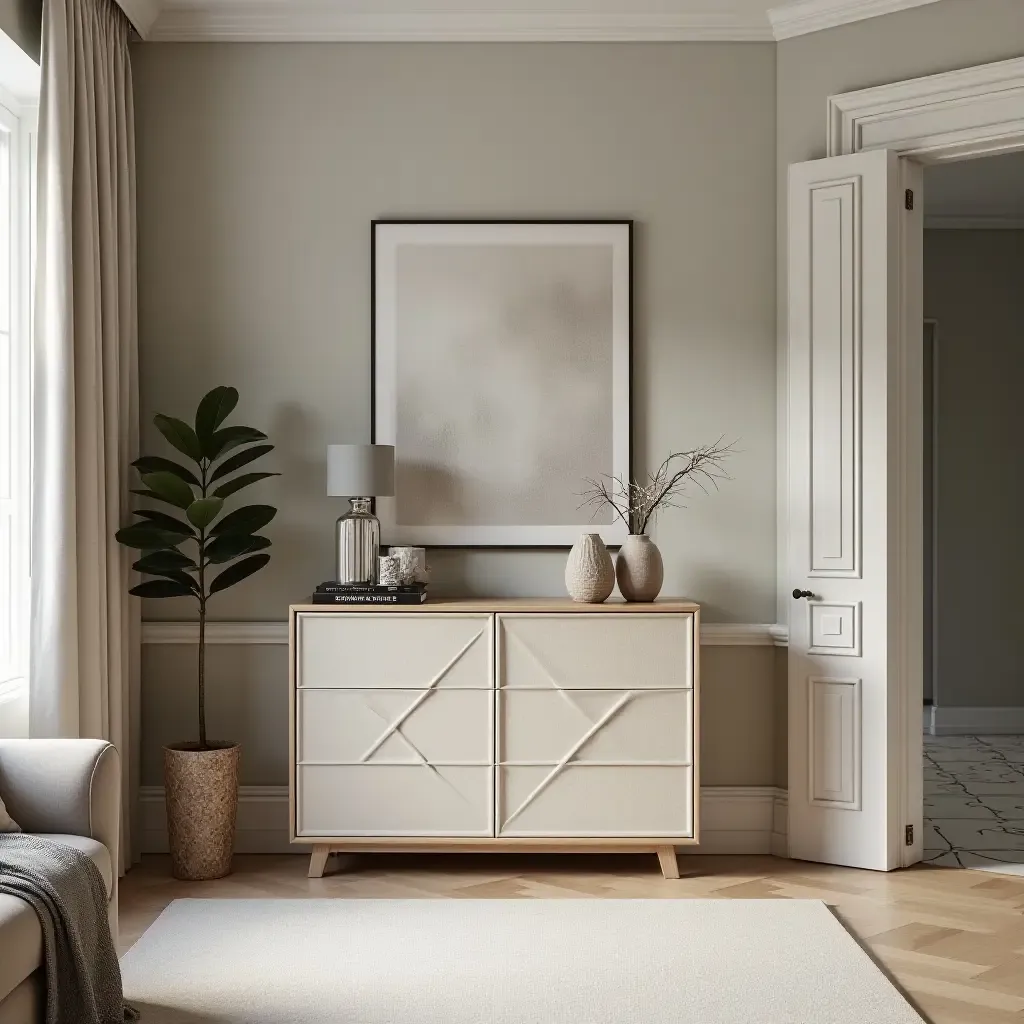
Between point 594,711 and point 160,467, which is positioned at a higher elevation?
point 160,467

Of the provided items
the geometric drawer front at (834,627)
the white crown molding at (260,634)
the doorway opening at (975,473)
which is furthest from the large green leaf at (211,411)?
the doorway opening at (975,473)

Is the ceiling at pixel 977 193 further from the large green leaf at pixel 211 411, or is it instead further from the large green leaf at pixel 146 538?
the large green leaf at pixel 146 538

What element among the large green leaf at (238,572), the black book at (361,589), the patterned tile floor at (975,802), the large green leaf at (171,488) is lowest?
the patterned tile floor at (975,802)

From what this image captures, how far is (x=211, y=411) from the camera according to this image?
3684 mm

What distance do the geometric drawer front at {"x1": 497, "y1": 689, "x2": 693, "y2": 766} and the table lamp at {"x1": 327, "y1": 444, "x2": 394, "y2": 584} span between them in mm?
644

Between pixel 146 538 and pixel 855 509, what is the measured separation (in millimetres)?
2345

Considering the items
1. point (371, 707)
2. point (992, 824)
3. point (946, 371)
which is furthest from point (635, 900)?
point (946, 371)

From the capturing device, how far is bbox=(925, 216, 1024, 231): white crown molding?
6.05 meters

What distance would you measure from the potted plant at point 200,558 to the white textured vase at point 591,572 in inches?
40.1

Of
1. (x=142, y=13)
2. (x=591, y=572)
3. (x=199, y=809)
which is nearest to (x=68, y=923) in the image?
(x=199, y=809)

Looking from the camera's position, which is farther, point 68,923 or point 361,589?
point 361,589

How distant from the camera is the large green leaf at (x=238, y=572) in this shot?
3697mm

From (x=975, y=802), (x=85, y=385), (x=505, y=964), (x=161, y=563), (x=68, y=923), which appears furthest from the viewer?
(x=975, y=802)

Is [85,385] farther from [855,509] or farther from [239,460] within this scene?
[855,509]
